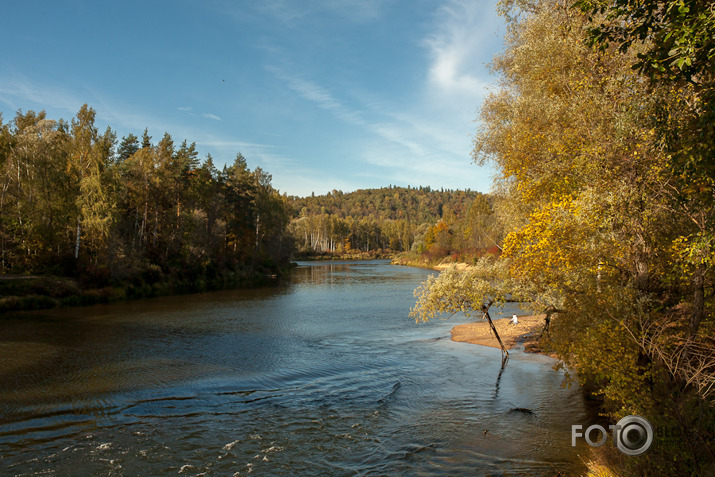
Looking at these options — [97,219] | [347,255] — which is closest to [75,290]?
[97,219]

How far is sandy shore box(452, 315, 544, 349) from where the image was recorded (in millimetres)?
23062

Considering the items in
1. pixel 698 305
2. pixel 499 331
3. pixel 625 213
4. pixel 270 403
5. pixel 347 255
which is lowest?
pixel 270 403

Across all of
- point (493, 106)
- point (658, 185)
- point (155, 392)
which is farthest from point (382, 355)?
point (658, 185)

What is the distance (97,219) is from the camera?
36.0 m

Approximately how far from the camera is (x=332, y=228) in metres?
154

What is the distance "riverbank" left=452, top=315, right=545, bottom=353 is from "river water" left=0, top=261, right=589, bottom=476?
1010 mm

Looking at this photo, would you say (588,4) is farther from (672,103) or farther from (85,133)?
(85,133)

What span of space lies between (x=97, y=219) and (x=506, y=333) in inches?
1333

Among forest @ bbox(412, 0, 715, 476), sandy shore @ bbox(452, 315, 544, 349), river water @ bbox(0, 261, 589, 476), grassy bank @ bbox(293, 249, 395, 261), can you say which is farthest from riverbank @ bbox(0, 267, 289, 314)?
grassy bank @ bbox(293, 249, 395, 261)

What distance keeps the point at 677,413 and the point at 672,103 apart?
5.76 m

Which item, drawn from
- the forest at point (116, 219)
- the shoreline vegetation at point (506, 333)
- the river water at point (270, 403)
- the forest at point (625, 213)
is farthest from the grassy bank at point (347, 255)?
the forest at point (625, 213)

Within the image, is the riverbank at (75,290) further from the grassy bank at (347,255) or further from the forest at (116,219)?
the grassy bank at (347,255)

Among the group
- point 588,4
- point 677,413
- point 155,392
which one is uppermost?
point 588,4

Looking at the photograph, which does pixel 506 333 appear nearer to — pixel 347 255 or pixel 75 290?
pixel 75 290
